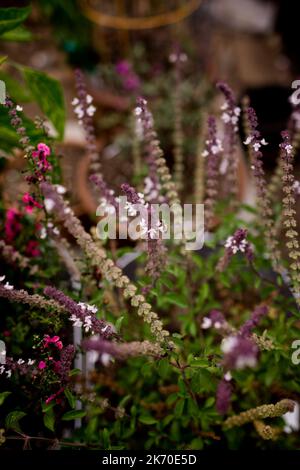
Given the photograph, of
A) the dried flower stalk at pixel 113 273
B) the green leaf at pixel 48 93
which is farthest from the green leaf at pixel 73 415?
the green leaf at pixel 48 93

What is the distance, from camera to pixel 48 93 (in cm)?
136

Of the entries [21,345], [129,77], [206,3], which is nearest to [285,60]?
[206,3]

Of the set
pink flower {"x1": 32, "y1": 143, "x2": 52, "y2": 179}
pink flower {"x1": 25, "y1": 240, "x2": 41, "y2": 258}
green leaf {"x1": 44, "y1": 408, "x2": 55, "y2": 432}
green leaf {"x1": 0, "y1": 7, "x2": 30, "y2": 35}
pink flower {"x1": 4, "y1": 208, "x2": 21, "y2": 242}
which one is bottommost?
green leaf {"x1": 44, "y1": 408, "x2": 55, "y2": 432}

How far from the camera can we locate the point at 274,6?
4102 mm

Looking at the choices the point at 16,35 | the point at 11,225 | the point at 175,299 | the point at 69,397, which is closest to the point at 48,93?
the point at 16,35

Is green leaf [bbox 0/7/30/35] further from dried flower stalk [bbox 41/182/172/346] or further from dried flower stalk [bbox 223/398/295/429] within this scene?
dried flower stalk [bbox 223/398/295/429]

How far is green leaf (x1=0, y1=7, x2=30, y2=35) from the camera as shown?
4.15 feet

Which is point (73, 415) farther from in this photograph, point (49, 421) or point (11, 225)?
point (11, 225)

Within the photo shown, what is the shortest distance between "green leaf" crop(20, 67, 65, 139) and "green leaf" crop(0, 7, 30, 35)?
0.11 m

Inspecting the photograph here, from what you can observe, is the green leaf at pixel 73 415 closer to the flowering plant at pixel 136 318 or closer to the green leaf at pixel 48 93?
the flowering plant at pixel 136 318

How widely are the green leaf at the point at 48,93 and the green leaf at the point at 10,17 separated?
11 centimetres

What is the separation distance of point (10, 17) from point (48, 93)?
0.68ft

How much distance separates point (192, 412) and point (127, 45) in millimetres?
2657

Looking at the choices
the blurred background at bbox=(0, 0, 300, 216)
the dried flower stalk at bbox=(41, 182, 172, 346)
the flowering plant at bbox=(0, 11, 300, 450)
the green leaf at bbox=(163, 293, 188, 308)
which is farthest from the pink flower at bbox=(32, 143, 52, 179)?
the blurred background at bbox=(0, 0, 300, 216)
